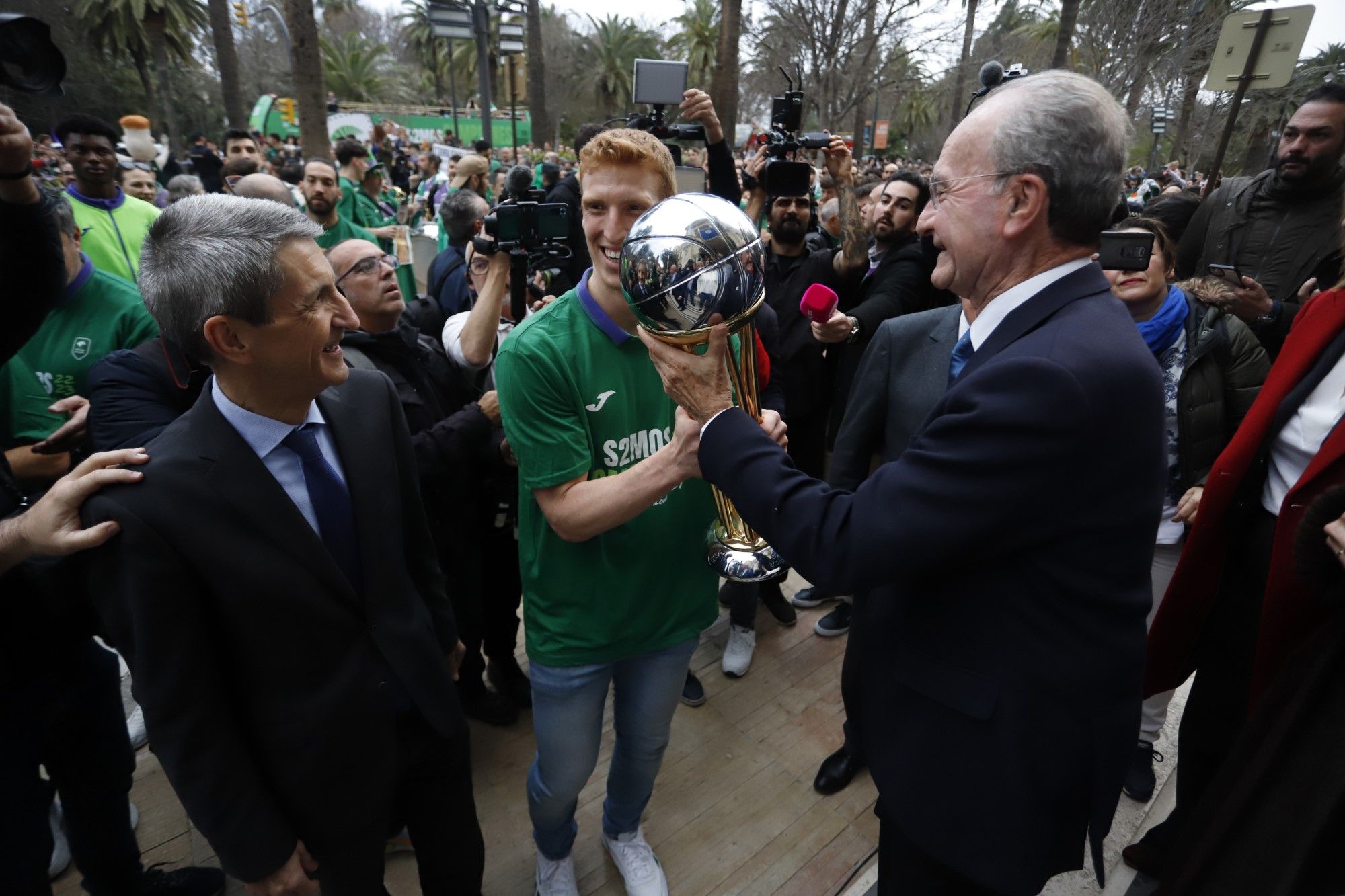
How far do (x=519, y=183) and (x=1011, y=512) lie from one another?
2.73 metres

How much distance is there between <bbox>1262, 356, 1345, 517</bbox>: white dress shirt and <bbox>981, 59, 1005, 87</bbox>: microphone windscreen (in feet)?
4.21

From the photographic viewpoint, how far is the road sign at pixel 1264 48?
16.6ft

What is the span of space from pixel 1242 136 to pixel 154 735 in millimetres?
29528

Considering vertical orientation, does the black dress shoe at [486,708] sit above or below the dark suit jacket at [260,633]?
below

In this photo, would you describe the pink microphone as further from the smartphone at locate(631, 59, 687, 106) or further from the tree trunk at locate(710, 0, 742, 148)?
the tree trunk at locate(710, 0, 742, 148)

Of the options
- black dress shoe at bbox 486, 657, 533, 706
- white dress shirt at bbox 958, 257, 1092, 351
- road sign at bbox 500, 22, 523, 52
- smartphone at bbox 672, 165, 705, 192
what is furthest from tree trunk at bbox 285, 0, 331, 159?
white dress shirt at bbox 958, 257, 1092, 351

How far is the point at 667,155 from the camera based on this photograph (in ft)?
6.82

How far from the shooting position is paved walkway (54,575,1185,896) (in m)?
2.65

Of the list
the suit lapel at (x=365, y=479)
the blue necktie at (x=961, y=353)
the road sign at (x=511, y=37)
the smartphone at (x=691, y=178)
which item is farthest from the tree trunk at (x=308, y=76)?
the blue necktie at (x=961, y=353)

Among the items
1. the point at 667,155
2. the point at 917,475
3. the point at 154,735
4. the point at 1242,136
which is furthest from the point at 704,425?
the point at 1242,136

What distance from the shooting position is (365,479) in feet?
5.90

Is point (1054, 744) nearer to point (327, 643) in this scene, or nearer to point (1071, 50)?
point (327, 643)

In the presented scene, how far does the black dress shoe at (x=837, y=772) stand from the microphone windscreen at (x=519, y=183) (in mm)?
2651

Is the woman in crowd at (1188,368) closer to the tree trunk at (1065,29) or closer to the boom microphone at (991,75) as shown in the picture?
the boom microphone at (991,75)
